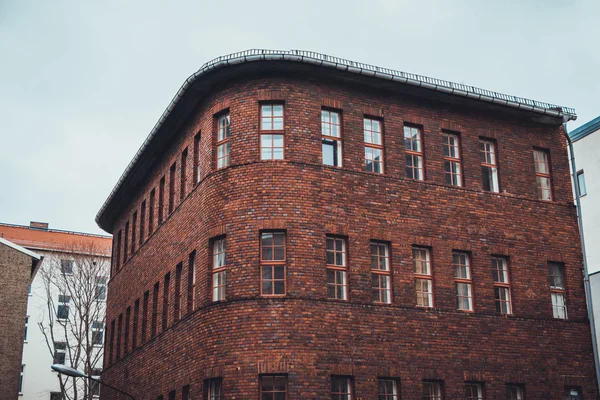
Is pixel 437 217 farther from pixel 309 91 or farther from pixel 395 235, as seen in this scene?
pixel 309 91

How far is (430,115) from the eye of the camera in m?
23.5

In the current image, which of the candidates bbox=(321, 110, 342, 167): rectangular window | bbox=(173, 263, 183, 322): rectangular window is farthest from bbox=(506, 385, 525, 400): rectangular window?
bbox=(173, 263, 183, 322): rectangular window

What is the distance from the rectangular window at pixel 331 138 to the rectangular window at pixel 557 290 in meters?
7.50

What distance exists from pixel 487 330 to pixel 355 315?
413 centimetres

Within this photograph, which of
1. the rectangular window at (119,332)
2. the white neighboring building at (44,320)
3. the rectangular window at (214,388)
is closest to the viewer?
the rectangular window at (214,388)

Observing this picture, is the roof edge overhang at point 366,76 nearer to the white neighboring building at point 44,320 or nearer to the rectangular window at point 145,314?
the rectangular window at point 145,314

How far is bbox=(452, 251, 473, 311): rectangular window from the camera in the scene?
2212 centimetres

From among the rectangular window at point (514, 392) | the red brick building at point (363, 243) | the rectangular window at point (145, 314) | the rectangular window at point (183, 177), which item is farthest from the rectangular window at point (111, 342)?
the rectangular window at point (514, 392)

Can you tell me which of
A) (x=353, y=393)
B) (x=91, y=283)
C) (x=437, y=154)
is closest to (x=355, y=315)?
(x=353, y=393)

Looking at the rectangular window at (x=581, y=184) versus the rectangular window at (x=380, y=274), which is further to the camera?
the rectangular window at (x=581, y=184)

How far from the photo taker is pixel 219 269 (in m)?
21.1

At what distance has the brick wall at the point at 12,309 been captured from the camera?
30.0 metres

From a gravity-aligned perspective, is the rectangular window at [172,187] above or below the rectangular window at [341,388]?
above

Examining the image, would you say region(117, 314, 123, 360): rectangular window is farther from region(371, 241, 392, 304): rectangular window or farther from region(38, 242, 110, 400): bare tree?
region(371, 241, 392, 304): rectangular window
